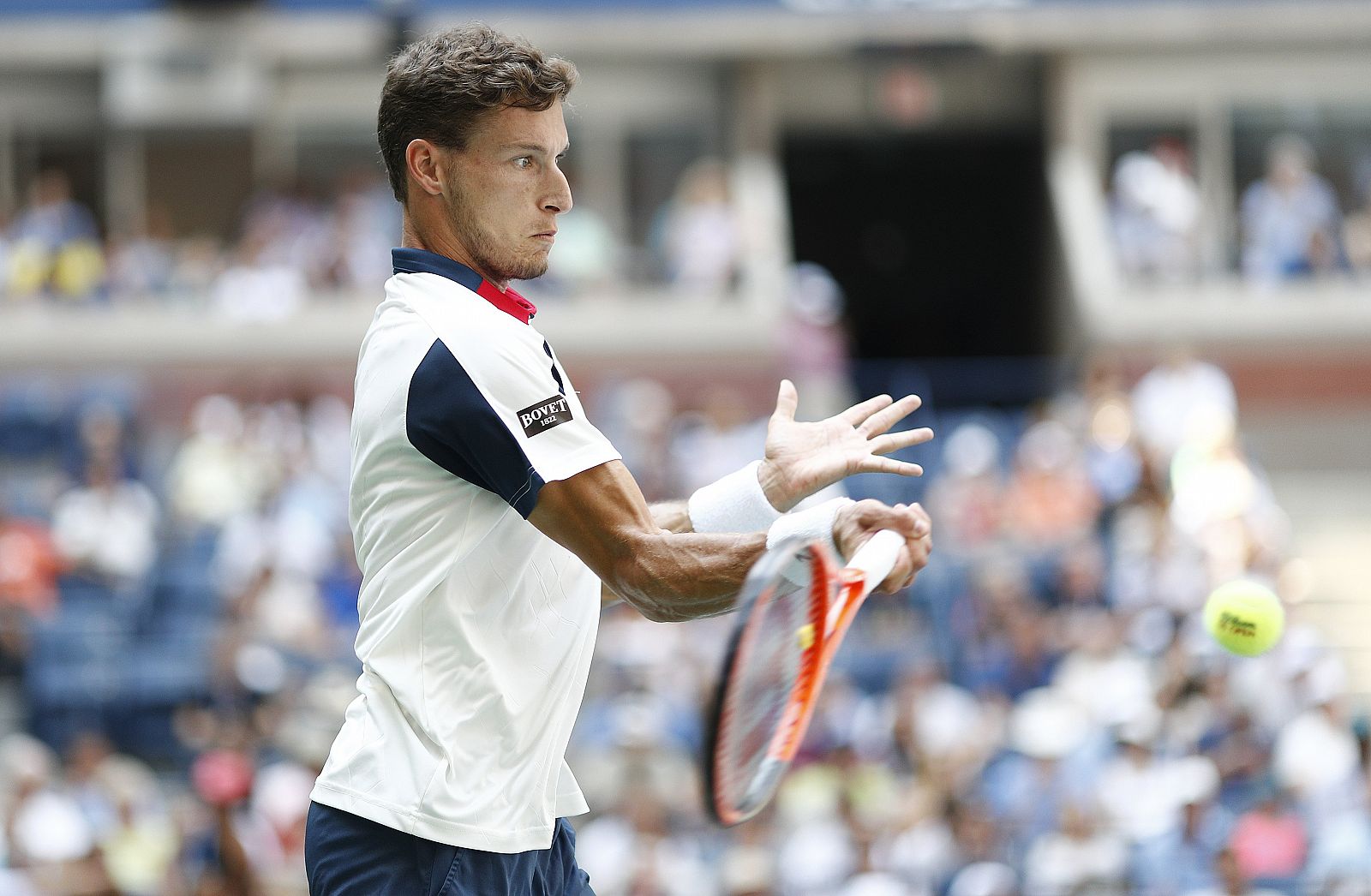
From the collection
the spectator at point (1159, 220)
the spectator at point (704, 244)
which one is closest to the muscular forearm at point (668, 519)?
the spectator at point (704, 244)

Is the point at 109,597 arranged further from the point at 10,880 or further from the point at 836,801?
the point at 836,801

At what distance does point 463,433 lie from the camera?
9.83 feet

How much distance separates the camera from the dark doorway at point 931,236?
19656 mm

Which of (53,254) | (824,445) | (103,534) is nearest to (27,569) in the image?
(103,534)

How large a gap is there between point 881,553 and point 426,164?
3.32 feet

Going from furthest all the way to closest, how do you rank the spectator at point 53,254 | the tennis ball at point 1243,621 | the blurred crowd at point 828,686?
the spectator at point 53,254, the blurred crowd at point 828,686, the tennis ball at point 1243,621

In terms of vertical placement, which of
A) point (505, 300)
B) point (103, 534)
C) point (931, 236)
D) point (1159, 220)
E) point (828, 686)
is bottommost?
point (828, 686)

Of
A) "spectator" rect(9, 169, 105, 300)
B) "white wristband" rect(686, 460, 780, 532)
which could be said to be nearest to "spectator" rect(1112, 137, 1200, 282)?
"spectator" rect(9, 169, 105, 300)

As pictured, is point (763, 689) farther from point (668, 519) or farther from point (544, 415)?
point (544, 415)

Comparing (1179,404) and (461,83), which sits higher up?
(461,83)

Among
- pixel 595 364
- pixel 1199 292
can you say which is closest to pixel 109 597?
pixel 595 364

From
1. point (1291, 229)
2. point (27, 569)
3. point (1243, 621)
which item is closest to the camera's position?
point (1243, 621)

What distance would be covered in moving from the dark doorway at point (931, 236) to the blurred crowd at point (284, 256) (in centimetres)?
302

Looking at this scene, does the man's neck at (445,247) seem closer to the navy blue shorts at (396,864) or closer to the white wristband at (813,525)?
the white wristband at (813,525)
